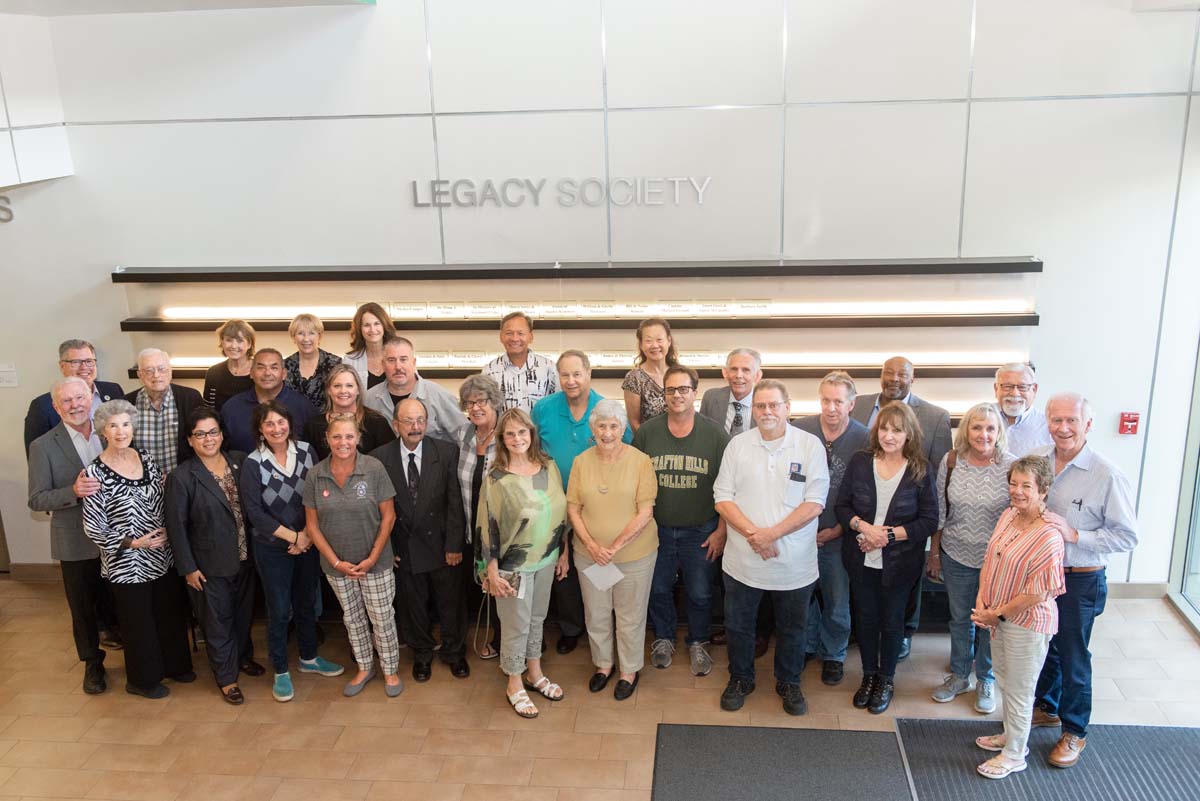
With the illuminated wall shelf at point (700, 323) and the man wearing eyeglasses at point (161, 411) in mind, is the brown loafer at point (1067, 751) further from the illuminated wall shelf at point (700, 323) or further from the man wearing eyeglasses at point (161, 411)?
the man wearing eyeglasses at point (161, 411)

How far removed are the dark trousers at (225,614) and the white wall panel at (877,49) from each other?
395 centimetres

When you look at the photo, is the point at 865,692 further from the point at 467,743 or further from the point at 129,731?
→ the point at 129,731

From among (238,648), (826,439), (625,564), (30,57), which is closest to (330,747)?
(238,648)

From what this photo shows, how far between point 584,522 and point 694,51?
2.74 metres

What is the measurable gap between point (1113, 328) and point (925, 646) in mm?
2109

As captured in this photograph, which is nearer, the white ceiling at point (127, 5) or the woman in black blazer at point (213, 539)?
the woman in black blazer at point (213, 539)

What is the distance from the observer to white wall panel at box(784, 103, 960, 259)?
5469mm

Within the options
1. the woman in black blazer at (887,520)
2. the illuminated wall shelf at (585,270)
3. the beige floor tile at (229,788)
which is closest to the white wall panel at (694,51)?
the illuminated wall shelf at (585,270)

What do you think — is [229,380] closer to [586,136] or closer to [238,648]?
[238,648]

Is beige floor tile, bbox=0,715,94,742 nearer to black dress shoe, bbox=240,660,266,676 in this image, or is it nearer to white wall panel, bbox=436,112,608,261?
black dress shoe, bbox=240,660,266,676

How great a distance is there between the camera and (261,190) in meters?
5.94

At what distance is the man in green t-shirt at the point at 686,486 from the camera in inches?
182

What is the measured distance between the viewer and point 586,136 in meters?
5.66

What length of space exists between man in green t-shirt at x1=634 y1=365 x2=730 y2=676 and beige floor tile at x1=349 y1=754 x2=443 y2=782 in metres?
1.36
